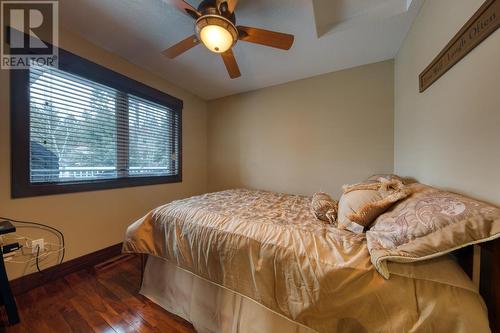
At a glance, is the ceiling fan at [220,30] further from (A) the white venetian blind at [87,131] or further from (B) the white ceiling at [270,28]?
(A) the white venetian blind at [87,131]

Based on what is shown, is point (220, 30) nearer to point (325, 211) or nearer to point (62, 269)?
point (325, 211)

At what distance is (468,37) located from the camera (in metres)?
0.95

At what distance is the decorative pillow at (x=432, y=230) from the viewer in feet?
2.13

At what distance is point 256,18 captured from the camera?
5.27ft

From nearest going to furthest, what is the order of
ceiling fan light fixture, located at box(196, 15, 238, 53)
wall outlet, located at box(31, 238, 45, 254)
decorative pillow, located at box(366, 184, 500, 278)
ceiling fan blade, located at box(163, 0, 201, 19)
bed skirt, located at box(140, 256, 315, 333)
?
1. decorative pillow, located at box(366, 184, 500, 278)
2. bed skirt, located at box(140, 256, 315, 333)
3. ceiling fan blade, located at box(163, 0, 201, 19)
4. ceiling fan light fixture, located at box(196, 15, 238, 53)
5. wall outlet, located at box(31, 238, 45, 254)

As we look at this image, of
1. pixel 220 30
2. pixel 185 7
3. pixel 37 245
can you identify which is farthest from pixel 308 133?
pixel 37 245

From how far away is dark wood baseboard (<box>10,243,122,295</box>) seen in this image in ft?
5.02

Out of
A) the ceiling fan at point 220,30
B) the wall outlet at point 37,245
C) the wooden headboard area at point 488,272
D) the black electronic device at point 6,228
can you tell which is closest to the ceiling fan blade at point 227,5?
the ceiling fan at point 220,30

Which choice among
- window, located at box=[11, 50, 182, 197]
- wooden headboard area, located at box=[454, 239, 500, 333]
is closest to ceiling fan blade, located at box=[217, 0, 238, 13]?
window, located at box=[11, 50, 182, 197]

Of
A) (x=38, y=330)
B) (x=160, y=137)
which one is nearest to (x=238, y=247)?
(x=38, y=330)

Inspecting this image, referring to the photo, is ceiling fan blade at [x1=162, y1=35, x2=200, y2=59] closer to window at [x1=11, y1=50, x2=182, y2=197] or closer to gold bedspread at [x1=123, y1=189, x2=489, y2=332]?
window at [x1=11, y1=50, x2=182, y2=197]

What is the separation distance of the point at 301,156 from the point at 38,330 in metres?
2.86

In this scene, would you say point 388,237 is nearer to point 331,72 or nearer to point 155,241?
point 155,241

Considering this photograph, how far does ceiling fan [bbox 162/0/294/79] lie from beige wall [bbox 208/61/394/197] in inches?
50.1
